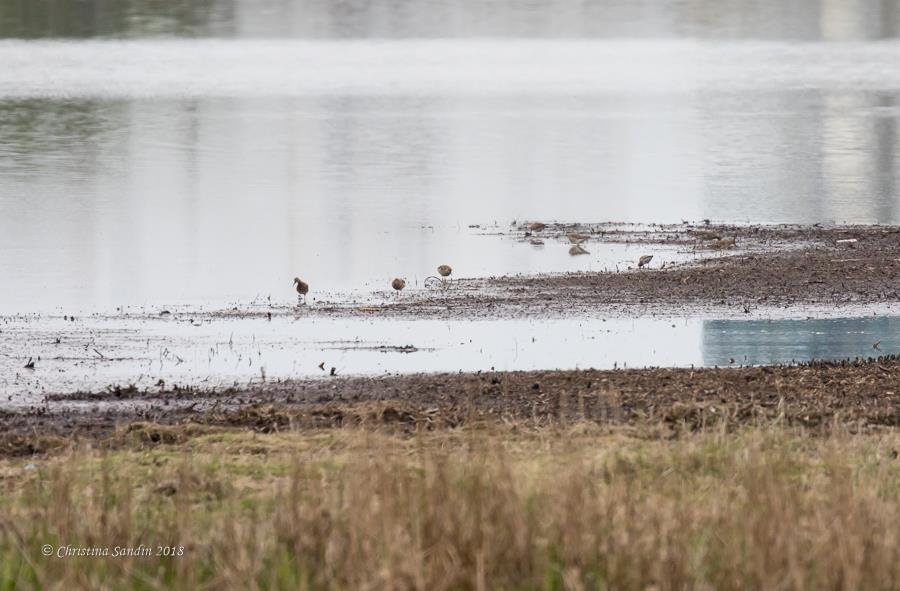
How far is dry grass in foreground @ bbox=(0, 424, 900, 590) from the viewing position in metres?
7.54

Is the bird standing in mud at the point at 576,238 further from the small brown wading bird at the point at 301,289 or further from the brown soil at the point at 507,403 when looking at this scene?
the brown soil at the point at 507,403

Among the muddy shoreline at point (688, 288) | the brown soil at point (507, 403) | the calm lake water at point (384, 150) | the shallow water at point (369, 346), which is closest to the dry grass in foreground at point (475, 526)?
the brown soil at point (507, 403)

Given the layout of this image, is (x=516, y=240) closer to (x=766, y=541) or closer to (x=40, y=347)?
(x=40, y=347)

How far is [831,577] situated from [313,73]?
61912mm

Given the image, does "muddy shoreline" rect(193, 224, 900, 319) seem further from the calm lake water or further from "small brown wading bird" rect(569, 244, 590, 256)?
the calm lake water

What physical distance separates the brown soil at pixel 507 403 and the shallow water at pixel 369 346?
93cm

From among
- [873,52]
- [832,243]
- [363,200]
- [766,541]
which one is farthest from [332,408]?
[873,52]

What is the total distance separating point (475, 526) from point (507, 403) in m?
5.18

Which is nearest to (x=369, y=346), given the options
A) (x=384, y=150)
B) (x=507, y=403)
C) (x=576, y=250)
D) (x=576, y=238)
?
(x=507, y=403)

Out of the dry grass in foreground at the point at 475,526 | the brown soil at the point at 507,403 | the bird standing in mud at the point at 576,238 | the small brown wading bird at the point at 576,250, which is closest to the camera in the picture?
the dry grass in foreground at the point at 475,526

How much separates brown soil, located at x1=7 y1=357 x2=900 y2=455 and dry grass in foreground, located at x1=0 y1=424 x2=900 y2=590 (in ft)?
5.85

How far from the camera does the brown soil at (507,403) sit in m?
11.8

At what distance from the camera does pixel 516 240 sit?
24.9m

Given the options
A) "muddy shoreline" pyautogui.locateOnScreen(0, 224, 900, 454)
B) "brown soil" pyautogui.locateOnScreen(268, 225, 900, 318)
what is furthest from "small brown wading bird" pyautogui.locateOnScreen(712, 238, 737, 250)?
"muddy shoreline" pyautogui.locateOnScreen(0, 224, 900, 454)
